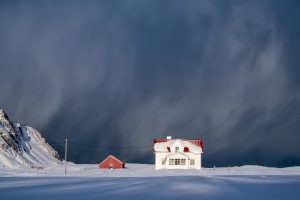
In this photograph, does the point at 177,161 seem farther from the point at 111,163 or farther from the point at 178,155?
the point at 111,163

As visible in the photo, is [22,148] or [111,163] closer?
[111,163]

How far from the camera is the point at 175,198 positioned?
72.5 feet

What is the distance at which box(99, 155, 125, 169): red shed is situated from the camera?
9274 cm

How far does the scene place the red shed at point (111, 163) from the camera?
92.7m

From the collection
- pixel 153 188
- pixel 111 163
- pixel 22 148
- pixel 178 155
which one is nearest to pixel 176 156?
pixel 178 155

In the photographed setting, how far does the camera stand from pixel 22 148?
161 metres

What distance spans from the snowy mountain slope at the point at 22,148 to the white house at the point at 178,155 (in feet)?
183

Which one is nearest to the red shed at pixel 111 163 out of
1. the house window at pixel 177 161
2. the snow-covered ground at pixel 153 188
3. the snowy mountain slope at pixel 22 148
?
the house window at pixel 177 161

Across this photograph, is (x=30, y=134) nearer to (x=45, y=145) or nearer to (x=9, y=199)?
(x=45, y=145)

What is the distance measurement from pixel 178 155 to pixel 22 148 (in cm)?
9758

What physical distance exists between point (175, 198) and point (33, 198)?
8.21 m

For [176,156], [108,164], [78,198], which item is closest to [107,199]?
[78,198]

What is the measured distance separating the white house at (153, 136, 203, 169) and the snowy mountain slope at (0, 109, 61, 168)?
183 ft

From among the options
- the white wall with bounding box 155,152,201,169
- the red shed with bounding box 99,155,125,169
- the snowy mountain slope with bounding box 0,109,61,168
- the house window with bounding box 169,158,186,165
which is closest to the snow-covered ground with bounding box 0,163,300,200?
the white wall with bounding box 155,152,201,169
